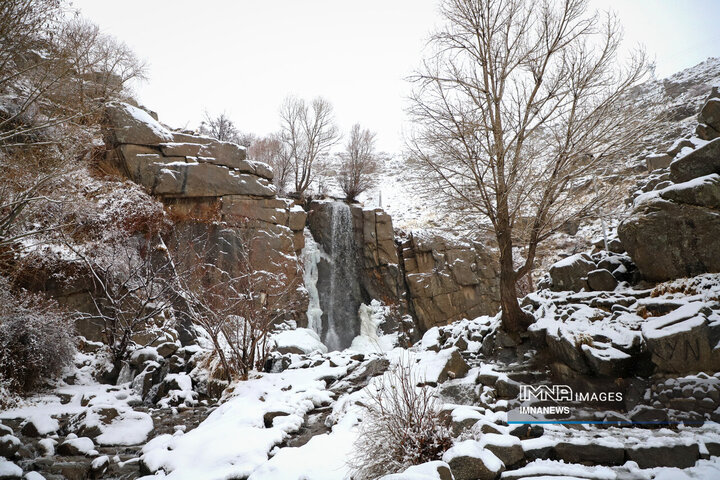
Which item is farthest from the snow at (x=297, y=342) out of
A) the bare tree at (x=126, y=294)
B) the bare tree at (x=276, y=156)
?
the bare tree at (x=276, y=156)

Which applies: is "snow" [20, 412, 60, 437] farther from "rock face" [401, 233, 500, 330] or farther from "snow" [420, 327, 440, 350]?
"rock face" [401, 233, 500, 330]

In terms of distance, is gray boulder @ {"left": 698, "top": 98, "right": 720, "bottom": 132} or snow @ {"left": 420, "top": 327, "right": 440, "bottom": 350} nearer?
gray boulder @ {"left": 698, "top": 98, "right": 720, "bottom": 132}

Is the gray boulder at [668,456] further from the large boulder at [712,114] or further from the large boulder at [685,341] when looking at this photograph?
the large boulder at [712,114]

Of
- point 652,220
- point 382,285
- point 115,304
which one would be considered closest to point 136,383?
point 115,304

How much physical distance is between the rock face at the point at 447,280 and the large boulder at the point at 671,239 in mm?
10927

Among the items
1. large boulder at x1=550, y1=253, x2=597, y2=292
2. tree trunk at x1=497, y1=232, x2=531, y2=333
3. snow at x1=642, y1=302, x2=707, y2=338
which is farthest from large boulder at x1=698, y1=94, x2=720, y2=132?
tree trunk at x1=497, y1=232, x2=531, y2=333

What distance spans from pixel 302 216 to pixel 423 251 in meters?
6.00

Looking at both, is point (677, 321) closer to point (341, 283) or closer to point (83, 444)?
point (83, 444)

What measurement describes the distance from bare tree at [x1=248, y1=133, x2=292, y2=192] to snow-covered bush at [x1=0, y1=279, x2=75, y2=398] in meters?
13.9

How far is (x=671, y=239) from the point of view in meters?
5.38

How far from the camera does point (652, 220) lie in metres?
5.53

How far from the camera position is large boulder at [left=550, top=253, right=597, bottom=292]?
6727mm

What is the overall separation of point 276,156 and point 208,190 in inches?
400

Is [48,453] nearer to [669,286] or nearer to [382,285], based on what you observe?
[669,286]
